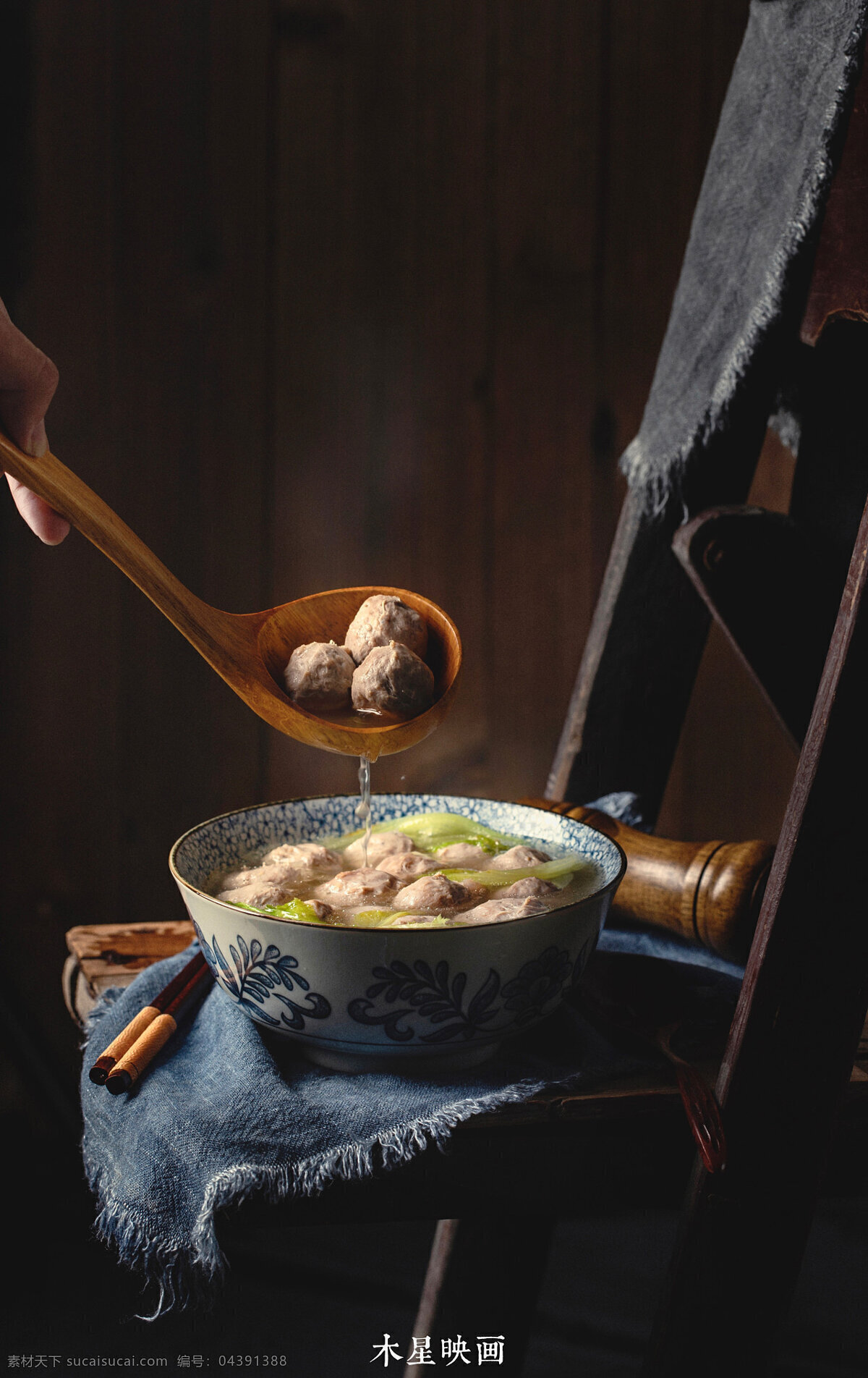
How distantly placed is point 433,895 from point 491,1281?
539 mm

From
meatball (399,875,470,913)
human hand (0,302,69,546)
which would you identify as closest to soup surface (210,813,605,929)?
meatball (399,875,470,913)

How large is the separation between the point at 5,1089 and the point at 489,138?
1.78 meters

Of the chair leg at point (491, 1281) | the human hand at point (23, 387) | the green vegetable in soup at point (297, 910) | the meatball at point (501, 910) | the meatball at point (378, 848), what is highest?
the human hand at point (23, 387)

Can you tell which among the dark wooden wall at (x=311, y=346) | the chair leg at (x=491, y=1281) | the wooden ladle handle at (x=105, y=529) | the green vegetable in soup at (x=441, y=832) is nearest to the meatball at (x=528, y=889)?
the green vegetable in soup at (x=441, y=832)

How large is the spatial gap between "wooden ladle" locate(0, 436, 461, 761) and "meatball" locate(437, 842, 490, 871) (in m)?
0.10

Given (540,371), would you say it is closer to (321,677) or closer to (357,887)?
(321,677)

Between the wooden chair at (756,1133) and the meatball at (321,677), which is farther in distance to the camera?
the meatball at (321,677)

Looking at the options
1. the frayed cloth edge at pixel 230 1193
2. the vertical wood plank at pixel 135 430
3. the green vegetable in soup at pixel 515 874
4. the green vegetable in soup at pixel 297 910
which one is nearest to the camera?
the frayed cloth edge at pixel 230 1193

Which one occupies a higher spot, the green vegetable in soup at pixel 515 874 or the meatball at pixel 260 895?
the green vegetable in soup at pixel 515 874

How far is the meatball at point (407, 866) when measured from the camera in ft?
2.71

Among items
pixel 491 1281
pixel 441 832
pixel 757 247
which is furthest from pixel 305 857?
pixel 757 247

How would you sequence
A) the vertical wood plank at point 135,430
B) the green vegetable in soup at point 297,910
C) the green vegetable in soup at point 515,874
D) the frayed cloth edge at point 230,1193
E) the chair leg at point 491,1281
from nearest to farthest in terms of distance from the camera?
1. the frayed cloth edge at point 230,1193
2. the green vegetable in soup at point 297,910
3. the green vegetable in soup at point 515,874
4. the chair leg at point 491,1281
5. the vertical wood plank at point 135,430

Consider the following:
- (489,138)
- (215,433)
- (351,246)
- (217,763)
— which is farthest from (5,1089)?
(489,138)

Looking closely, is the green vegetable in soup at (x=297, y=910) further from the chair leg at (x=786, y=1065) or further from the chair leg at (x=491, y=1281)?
the chair leg at (x=491, y=1281)
